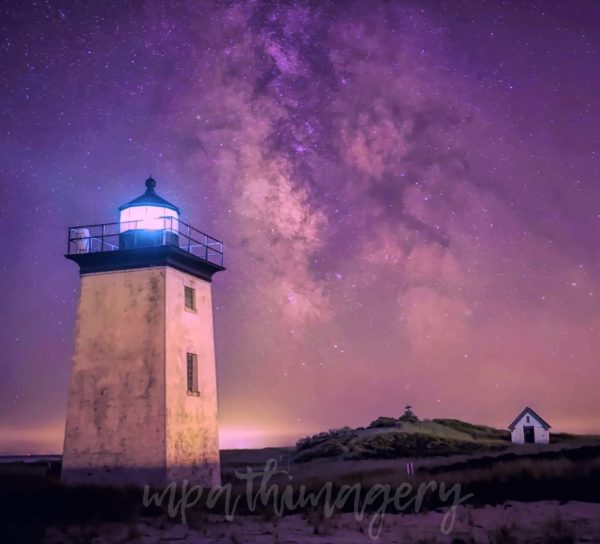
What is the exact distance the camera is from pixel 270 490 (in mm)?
22375

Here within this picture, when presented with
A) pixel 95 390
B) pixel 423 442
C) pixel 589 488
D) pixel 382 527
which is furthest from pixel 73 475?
pixel 423 442

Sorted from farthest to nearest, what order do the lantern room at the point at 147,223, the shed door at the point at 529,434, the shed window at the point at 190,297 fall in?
the shed door at the point at 529,434, the shed window at the point at 190,297, the lantern room at the point at 147,223

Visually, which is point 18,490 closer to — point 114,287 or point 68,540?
point 68,540

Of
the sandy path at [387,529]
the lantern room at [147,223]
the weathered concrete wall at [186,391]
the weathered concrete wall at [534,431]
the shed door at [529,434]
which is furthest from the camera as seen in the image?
the weathered concrete wall at [534,431]

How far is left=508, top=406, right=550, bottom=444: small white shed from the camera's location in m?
54.3

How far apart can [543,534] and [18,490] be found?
14374 millimetres

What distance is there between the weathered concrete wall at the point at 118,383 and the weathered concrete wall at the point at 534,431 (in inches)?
1472

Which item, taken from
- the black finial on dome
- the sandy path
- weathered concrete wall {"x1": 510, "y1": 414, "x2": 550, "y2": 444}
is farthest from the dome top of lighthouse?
weathered concrete wall {"x1": 510, "y1": 414, "x2": 550, "y2": 444}

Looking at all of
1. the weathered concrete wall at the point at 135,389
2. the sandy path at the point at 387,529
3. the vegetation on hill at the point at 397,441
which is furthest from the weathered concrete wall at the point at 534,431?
the sandy path at the point at 387,529

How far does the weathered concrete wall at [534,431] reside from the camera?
178 ft

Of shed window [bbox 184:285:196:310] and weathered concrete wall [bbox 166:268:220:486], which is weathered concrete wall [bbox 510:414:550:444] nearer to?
weathered concrete wall [bbox 166:268:220:486]

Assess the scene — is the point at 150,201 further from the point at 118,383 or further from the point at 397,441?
the point at 397,441

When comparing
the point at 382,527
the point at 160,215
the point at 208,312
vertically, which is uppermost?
the point at 160,215

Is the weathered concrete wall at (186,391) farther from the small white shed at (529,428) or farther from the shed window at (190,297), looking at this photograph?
the small white shed at (529,428)
